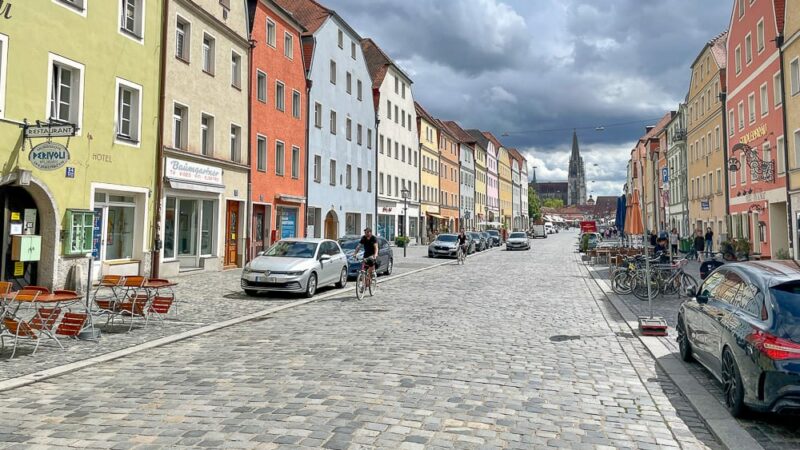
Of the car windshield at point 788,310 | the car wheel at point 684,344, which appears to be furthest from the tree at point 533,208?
the car windshield at point 788,310

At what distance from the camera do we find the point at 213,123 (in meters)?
21.6

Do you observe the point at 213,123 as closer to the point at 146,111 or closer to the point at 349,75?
the point at 146,111

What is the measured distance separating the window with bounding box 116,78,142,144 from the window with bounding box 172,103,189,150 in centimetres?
217

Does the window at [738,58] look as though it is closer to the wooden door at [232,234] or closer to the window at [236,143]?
the window at [236,143]

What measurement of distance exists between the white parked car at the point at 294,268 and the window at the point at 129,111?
561 cm

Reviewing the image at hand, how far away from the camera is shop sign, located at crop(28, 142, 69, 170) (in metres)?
11.8

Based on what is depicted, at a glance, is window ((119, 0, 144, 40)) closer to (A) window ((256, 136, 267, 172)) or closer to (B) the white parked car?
(B) the white parked car

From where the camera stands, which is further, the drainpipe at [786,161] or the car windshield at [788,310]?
the drainpipe at [786,161]

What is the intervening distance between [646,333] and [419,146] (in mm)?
45795

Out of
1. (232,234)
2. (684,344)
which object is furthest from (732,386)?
(232,234)

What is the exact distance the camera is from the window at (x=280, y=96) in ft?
89.0

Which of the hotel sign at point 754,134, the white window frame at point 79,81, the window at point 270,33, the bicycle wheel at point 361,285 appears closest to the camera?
the white window frame at point 79,81

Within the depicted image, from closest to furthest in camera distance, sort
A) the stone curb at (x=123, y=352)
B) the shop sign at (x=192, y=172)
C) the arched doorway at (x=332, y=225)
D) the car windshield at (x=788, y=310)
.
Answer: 1. the car windshield at (x=788, y=310)
2. the stone curb at (x=123, y=352)
3. the shop sign at (x=192, y=172)
4. the arched doorway at (x=332, y=225)

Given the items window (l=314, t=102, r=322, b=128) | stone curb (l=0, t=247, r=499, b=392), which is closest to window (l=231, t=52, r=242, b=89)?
window (l=314, t=102, r=322, b=128)
